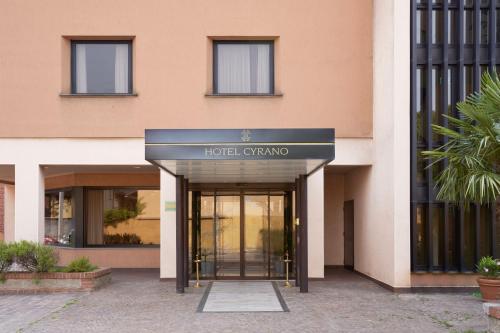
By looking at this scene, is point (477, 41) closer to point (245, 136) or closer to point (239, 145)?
point (245, 136)

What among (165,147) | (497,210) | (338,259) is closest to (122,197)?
(338,259)

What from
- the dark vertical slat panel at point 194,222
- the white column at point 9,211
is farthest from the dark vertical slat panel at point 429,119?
the white column at point 9,211

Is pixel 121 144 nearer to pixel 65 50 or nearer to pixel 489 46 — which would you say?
pixel 65 50

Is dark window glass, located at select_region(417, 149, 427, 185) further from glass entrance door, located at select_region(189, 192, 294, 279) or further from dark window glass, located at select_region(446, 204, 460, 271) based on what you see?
glass entrance door, located at select_region(189, 192, 294, 279)

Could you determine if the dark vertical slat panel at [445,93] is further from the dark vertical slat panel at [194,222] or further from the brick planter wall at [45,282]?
the brick planter wall at [45,282]

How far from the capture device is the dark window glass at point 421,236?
13891mm

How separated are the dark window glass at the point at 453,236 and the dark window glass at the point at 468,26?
422 cm

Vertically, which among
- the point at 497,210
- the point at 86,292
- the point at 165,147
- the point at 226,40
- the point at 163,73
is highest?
the point at 226,40

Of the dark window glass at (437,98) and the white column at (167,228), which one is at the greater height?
the dark window glass at (437,98)

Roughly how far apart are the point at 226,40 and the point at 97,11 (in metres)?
3.65

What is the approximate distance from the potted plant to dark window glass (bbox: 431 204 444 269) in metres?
1.27

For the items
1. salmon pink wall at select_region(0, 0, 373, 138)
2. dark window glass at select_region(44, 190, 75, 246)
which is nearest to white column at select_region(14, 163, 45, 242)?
salmon pink wall at select_region(0, 0, 373, 138)

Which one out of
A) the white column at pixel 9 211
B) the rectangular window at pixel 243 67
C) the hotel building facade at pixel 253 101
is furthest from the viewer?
the white column at pixel 9 211

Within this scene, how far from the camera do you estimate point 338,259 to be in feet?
65.3
